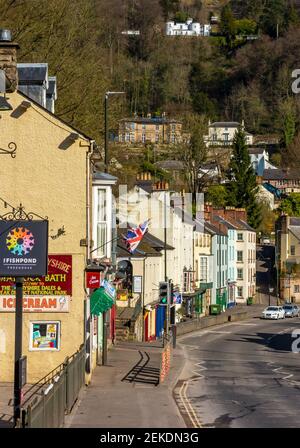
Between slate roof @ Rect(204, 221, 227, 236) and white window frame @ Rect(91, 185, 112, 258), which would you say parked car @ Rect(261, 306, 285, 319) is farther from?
white window frame @ Rect(91, 185, 112, 258)

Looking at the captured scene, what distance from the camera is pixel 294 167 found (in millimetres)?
180250

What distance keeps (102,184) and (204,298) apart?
170 ft

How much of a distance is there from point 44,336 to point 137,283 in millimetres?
26362

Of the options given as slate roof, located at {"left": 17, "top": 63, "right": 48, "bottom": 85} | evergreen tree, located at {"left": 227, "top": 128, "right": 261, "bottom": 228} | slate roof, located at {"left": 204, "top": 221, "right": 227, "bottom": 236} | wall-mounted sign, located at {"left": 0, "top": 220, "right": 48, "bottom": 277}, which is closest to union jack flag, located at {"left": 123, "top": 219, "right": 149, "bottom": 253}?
slate roof, located at {"left": 17, "top": 63, "right": 48, "bottom": 85}

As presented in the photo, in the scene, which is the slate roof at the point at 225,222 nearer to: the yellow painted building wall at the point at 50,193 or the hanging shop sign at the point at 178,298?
the hanging shop sign at the point at 178,298

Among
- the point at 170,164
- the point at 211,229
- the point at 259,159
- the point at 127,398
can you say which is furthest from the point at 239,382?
the point at 259,159

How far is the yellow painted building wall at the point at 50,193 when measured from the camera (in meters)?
34.6

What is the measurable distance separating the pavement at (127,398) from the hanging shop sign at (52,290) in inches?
99.7

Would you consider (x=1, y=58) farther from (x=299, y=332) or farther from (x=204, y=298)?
(x=204, y=298)

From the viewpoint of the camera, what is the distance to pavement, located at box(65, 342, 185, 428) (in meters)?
27.2

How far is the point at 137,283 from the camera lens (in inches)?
2404

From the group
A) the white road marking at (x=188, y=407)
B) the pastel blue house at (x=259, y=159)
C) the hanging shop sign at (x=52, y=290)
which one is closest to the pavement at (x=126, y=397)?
the white road marking at (x=188, y=407)

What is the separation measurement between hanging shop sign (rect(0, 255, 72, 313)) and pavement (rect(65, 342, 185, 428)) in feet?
8.31
